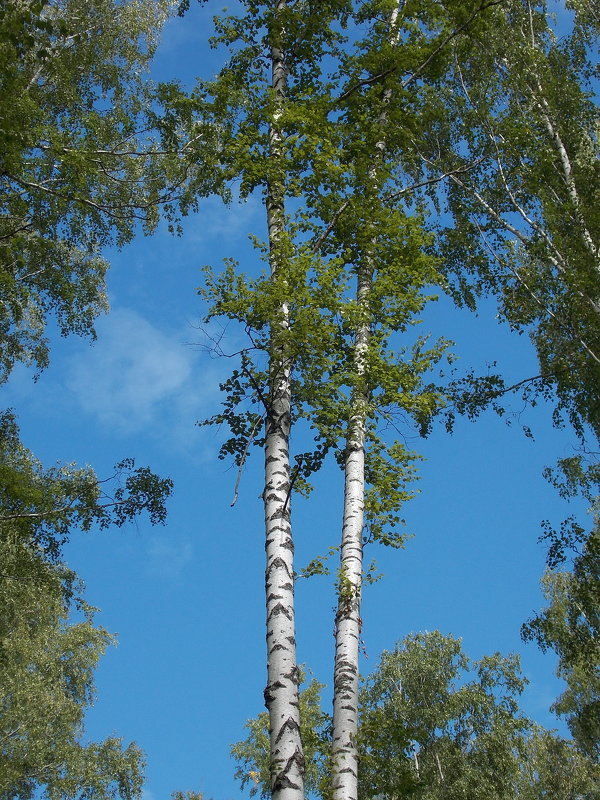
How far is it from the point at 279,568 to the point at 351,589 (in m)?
1.26

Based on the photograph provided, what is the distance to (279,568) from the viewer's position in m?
7.92

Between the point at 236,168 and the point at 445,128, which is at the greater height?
the point at 445,128

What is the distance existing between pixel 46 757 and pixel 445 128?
18.5m

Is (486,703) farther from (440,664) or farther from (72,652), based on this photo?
(72,652)

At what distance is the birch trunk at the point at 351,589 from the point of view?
306 inches

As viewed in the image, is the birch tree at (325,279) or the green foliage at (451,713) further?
the green foliage at (451,713)

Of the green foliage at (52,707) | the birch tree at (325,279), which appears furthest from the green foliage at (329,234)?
the green foliage at (52,707)

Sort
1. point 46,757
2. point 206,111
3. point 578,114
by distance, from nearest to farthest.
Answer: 1. point 206,111
2. point 578,114
3. point 46,757

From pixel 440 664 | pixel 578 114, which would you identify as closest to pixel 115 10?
pixel 578 114

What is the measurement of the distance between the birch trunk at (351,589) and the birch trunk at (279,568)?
98cm

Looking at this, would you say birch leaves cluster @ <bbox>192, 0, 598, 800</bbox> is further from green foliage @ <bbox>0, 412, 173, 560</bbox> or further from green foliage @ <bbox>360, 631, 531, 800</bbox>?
green foliage @ <bbox>360, 631, 531, 800</bbox>

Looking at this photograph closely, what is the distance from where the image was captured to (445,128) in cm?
1805

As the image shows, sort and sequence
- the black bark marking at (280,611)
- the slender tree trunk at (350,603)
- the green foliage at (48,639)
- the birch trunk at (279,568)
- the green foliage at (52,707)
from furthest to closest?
the green foliage at (52,707)
the green foliage at (48,639)
the slender tree trunk at (350,603)
the black bark marking at (280,611)
the birch trunk at (279,568)

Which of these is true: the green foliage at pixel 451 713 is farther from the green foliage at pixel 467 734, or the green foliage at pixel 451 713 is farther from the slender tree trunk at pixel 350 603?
the slender tree trunk at pixel 350 603
